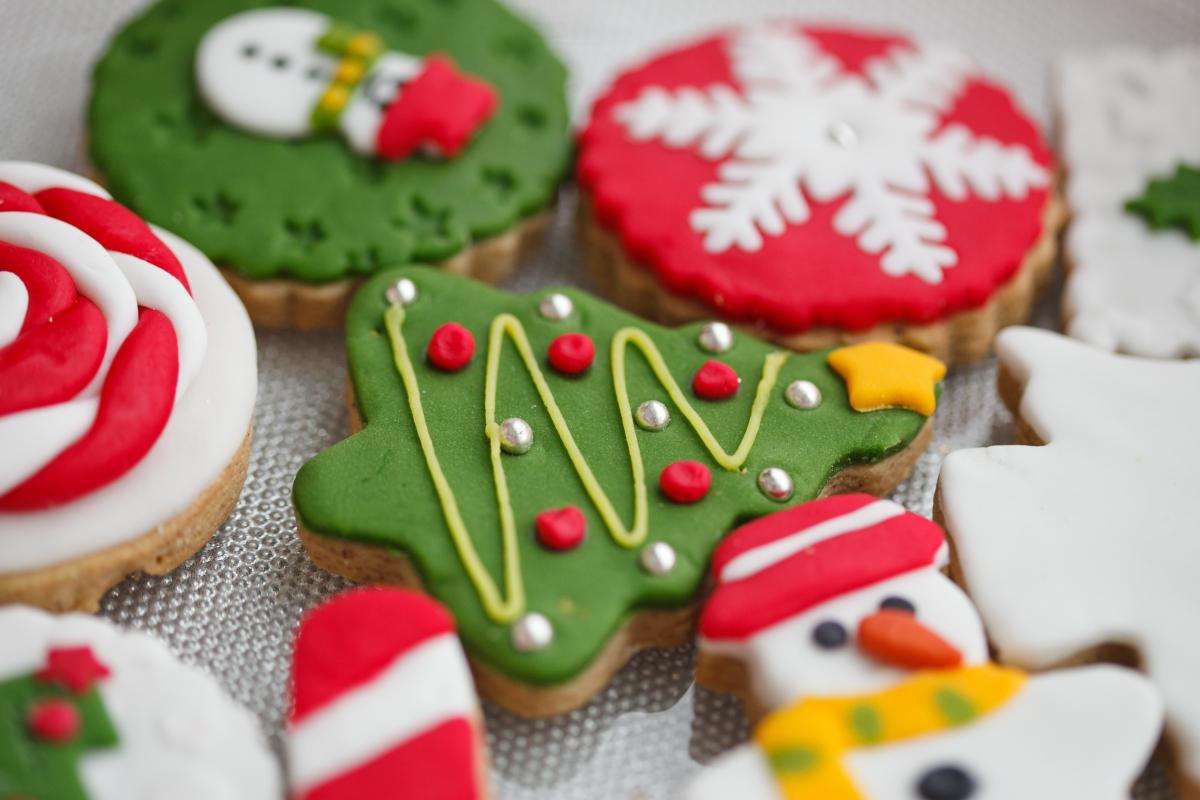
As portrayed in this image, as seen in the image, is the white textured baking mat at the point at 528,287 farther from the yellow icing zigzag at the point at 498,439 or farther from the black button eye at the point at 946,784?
the black button eye at the point at 946,784

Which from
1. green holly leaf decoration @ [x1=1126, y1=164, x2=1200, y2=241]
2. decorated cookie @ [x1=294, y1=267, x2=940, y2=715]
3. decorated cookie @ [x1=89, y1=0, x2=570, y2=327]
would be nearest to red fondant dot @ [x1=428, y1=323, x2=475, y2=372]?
decorated cookie @ [x1=294, y1=267, x2=940, y2=715]

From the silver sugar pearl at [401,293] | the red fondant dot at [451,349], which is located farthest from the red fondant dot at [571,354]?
the silver sugar pearl at [401,293]

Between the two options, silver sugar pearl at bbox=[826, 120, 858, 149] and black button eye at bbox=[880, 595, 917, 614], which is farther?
silver sugar pearl at bbox=[826, 120, 858, 149]

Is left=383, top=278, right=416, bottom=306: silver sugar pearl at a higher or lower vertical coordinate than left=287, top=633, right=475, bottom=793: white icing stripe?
higher

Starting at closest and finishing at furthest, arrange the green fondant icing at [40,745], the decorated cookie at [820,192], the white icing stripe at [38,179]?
the green fondant icing at [40,745], the white icing stripe at [38,179], the decorated cookie at [820,192]

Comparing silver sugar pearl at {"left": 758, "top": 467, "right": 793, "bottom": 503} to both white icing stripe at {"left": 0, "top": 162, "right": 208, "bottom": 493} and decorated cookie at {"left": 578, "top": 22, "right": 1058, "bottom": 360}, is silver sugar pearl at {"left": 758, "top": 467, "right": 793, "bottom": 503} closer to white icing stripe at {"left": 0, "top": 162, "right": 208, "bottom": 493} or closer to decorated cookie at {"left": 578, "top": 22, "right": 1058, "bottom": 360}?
decorated cookie at {"left": 578, "top": 22, "right": 1058, "bottom": 360}

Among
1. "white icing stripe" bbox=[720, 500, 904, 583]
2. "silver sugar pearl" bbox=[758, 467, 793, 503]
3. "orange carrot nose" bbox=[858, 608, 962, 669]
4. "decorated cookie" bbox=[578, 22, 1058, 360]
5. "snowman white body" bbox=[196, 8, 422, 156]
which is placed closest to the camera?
"orange carrot nose" bbox=[858, 608, 962, 669]
